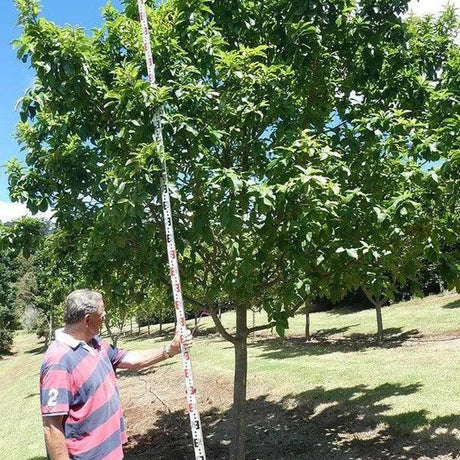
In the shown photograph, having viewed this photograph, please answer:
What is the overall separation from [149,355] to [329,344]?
16042 millimetres

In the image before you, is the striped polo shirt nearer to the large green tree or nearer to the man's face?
the man's face

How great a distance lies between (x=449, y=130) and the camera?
5125mm

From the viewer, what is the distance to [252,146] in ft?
20.9

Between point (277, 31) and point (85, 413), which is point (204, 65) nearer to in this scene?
point (277, 31)

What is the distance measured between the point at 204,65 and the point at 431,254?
3.43m

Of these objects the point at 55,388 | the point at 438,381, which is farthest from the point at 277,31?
the point at 438,381

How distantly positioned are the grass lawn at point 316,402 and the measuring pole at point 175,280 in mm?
4122

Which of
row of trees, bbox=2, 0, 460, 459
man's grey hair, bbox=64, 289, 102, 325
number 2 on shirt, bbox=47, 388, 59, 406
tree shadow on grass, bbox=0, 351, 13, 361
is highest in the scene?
row of trees, bbox=2, 0, 460, 459

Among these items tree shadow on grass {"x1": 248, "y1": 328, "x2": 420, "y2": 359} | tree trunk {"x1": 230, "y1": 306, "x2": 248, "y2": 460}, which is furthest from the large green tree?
tree trunk {"x1": 230, "y1": 306, "x2": 248, "y2": 460}

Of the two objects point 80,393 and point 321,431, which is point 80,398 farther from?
Answer: point 321,431

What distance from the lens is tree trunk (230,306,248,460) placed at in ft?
23.1

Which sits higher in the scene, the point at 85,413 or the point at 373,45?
the point at 373,45

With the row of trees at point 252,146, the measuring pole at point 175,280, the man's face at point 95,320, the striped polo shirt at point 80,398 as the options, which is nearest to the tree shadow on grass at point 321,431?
the row of trees at point 252,146

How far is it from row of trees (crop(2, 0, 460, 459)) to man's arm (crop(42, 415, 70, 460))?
2009 mm
